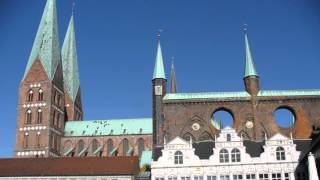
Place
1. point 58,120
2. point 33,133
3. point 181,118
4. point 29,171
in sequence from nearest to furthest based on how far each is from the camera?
point 29,171 → point 181,118 → point 33,133 → point 58,120

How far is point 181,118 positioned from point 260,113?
9.87 meters

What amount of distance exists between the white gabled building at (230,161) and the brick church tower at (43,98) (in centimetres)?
3652

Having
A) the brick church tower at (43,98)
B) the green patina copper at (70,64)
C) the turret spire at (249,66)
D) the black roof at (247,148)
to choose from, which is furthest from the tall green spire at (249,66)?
the green patina copper at (70,64)

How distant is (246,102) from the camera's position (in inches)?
2507

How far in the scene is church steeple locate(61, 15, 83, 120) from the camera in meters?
99.4

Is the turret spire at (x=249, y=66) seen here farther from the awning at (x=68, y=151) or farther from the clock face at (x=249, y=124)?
the awning at (x=68, y=151)

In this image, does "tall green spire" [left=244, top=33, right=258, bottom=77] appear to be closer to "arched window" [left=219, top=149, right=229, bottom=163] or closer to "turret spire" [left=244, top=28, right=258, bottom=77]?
"turret spire" [left=244, top=28, right=258, bottom=77]

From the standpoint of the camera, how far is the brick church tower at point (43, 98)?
84.1m

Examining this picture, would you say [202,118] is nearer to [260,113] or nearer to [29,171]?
[260,113]

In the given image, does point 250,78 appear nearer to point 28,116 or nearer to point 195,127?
point 195,127

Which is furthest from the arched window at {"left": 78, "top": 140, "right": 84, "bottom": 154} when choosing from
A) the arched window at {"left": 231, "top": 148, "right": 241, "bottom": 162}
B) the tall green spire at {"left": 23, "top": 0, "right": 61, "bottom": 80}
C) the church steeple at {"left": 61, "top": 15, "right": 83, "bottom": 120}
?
the arched window at {"left": 231, "top": 148, "right": 241, "bottom": 162}

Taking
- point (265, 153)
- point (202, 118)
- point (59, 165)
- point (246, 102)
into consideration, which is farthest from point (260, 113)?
point (59, 165)

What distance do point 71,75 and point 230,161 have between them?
58.5m

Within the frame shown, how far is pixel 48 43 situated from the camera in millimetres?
90250
